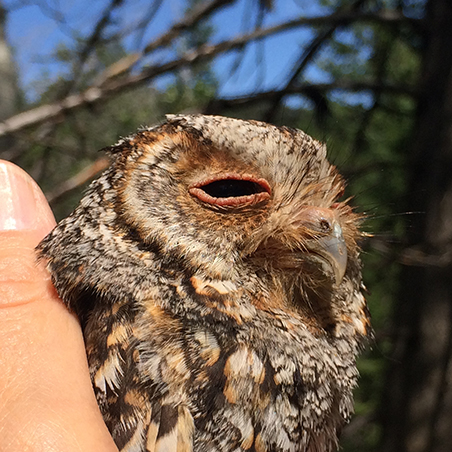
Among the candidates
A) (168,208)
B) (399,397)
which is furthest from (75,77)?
(399,397)

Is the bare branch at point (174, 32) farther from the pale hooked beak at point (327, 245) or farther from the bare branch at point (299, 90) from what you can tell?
the pale hooked beak at point (327, 245)

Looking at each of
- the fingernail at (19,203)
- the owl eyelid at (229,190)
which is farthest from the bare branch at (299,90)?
the owl eyelid at (229,190)

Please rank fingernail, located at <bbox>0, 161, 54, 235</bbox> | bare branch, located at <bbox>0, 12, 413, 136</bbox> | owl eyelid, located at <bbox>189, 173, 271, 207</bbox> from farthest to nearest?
bare branch, located at <bbox>0, 12, 413, 136</bbox> < fingernail, located at <bbox>0, 161, 54, 235</bbox> < owl eyelid, located at <bbox>189, 173, 271, 207</bbox>

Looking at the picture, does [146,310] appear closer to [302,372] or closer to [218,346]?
[218,346]

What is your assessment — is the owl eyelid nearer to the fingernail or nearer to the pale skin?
the pale skin

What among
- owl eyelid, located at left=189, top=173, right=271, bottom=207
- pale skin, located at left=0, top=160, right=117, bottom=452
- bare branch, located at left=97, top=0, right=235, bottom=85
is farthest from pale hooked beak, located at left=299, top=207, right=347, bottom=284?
bare branch, located at left=97, top=0, right=235, bottom=85

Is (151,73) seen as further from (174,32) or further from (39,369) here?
(39,369)
